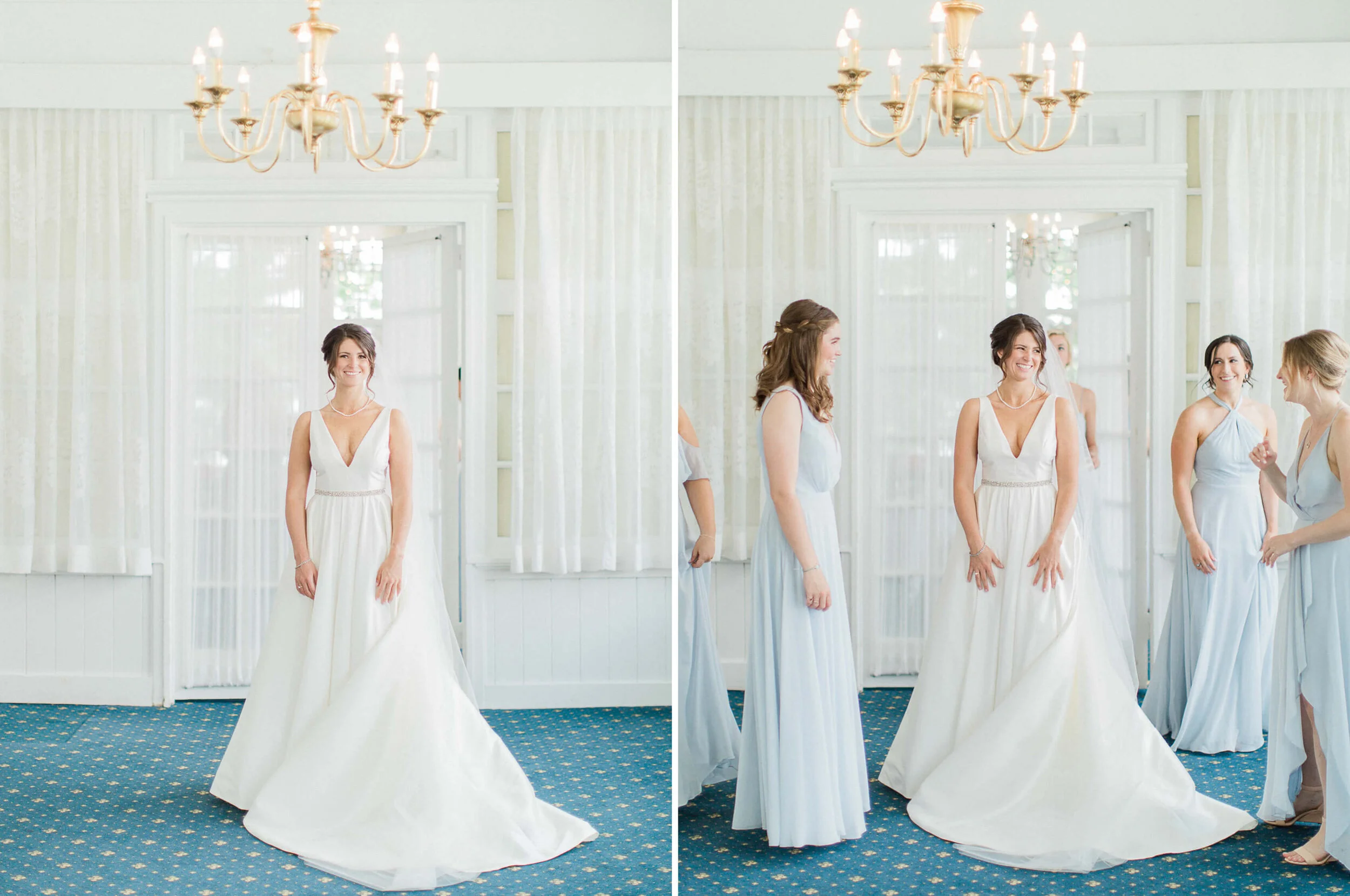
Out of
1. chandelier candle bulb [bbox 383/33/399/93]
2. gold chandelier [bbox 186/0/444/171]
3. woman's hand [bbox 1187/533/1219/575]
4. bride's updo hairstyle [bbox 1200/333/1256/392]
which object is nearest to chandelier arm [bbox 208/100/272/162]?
gold chandelier [bbox 186/0/444/171]

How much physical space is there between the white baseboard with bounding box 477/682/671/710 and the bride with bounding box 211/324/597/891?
0.06 m

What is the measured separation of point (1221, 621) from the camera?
203 cm

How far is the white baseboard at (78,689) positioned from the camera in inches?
99.0

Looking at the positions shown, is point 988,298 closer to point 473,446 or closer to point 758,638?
point 758,638

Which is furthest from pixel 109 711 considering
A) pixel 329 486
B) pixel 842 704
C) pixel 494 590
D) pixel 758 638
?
pixel 842 704

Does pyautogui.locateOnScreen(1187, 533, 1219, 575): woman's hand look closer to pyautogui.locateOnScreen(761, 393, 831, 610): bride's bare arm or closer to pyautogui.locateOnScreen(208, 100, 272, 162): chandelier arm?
pyautogui.locateOnScreen(761, 393, 831, 610): bride's bare arm

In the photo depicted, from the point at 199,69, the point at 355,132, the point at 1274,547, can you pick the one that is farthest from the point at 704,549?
the point at 199,69

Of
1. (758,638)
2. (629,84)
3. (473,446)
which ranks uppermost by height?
(629,84)

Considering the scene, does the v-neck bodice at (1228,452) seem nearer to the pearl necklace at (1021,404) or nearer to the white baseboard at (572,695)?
the pearl necklace at (1021,404)

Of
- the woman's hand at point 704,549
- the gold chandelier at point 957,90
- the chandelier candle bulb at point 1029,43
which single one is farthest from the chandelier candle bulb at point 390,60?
the chandelier candle bulb at point 1029,43

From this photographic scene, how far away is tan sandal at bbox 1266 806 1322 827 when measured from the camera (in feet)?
6.72

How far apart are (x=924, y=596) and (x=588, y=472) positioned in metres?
0.88

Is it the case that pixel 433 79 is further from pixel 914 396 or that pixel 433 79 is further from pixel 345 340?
pixel 914 396

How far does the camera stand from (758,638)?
6.87ft
